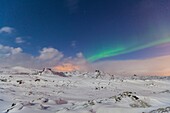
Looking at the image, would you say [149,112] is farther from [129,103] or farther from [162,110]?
[129,103]

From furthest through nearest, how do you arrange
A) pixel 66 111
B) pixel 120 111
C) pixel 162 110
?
pixel 66 111 → pixel 120 111 → pixel 162 110

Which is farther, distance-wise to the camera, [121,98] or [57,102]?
[57,102]

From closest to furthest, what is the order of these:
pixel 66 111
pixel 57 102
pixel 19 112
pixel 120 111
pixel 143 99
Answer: pixel 120 111, pixel 66 111, pixel 19 112, pixel 143 99, pixel 57 102

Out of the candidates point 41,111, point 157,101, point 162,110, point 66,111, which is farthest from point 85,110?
point 157,101

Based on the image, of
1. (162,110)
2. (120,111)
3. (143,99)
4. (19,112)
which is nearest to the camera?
(162,110)

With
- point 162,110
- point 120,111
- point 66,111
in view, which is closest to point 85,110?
point 66,111

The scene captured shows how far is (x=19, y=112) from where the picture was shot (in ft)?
54.3

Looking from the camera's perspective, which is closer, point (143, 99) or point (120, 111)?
point (120, 111)

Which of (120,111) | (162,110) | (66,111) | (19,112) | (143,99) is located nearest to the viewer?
(162,110)

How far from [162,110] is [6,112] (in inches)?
384

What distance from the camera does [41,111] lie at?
56.3 feet

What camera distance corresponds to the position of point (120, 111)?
14461 millimetres

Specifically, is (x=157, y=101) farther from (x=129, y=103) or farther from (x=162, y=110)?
(x=162, y=110)

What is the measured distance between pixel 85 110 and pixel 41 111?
10.6 feet
